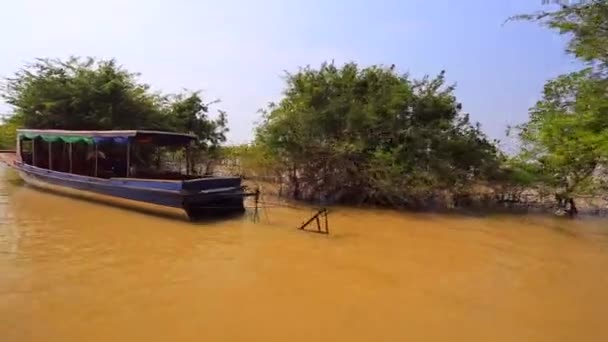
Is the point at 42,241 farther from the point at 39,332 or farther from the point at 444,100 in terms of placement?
the point at 444,100

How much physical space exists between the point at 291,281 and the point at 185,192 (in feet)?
14.2

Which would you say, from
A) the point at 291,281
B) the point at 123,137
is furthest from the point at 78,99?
the point at 291,281

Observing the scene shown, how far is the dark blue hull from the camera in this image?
1004 cm

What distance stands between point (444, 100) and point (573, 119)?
383 cm

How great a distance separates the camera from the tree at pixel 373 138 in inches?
490

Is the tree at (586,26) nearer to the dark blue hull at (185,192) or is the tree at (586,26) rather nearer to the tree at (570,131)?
the tree at (570,131)

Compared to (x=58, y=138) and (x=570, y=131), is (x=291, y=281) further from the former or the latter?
(x=58, y=138)

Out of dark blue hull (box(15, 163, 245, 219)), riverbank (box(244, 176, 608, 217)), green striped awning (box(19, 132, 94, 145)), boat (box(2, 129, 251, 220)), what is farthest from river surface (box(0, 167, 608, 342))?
green striped awning (box(19, 132, 94, 145))

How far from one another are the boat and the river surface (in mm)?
Result: 612

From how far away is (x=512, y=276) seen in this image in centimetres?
720

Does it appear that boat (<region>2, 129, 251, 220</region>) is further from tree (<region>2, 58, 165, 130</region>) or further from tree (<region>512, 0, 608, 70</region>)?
tree (<region>512, 0, 608, 70</region>)

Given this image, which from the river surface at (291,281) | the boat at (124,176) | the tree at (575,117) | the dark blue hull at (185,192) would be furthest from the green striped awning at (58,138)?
the tree at (575,117)

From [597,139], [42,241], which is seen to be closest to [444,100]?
[597,139]

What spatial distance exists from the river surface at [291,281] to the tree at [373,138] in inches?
81.8
